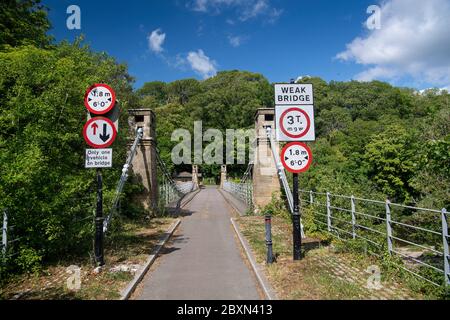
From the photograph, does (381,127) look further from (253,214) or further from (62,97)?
(62,97)

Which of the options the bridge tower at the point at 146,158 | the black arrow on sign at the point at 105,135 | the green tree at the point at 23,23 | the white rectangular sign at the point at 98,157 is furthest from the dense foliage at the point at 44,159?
the green tree at the point at 23,23

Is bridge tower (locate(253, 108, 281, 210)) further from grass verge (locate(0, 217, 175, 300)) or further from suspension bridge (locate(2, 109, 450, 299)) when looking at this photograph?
grass verge (locate(0, 217, 175, 300))

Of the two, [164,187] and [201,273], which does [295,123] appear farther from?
[164,187]

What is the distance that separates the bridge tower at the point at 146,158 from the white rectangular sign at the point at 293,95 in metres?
7.97

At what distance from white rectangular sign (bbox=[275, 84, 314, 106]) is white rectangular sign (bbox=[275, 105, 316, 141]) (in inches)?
5.4

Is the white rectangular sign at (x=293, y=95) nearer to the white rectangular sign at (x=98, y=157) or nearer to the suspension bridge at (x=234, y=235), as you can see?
the suspension bridge at (x=234, y=235)

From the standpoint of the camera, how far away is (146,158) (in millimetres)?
13359

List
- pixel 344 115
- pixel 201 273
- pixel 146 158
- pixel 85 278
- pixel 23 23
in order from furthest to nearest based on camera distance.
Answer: pixel 344 115, pixel 23 23, pixel 146 158, pixel 201 273, pixel 85 278

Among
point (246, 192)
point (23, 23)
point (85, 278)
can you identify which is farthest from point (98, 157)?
point (23, 23)

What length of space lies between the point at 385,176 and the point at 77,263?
101 ft

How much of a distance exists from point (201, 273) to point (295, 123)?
11.3 ft

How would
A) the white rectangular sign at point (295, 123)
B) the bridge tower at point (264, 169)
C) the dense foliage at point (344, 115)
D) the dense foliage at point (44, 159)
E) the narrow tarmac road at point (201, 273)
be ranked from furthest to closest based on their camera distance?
the dense foliage at point (344, 115) → the bridge tower at point (264, 169) → the white rectangular sign at point (295, 123) → the dense foliage at point (44, 159) → the narrow tarmac road at point (201, 273)

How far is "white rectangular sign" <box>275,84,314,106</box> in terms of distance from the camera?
21.9 feet

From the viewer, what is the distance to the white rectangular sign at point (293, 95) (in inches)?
263
